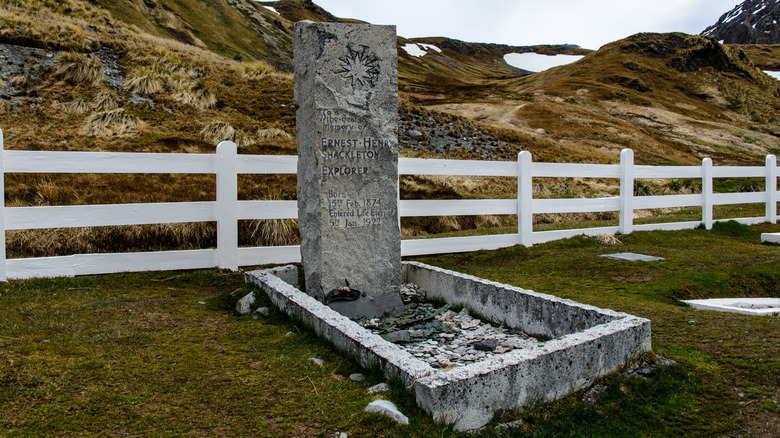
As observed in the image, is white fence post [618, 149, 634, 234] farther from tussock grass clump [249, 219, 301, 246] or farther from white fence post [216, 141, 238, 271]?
white fence post [216, 141, 238, 271]

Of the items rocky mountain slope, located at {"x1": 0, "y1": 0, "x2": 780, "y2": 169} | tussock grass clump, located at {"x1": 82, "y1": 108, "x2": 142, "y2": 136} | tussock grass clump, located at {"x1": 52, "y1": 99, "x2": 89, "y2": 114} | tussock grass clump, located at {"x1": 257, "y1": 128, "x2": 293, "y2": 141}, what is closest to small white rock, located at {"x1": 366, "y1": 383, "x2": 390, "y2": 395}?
rocky mountain slope, located at {"x1": 0, "y1": 0, "x2": 780, "y2": 169}

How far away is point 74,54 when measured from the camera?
54.3 feet

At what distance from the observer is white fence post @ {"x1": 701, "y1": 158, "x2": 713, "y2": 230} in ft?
34.8

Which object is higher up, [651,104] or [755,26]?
[755,26]

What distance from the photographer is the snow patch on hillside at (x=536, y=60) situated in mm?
118044

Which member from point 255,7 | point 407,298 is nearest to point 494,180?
point 407,298

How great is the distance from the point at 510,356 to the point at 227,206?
455cm

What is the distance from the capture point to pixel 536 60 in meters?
125

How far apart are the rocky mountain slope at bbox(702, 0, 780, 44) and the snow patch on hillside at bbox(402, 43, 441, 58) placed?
84.1 meters

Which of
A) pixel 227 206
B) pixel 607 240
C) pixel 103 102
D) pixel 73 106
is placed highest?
pixel 103 102

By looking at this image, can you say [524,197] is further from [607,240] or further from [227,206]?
[227,206]

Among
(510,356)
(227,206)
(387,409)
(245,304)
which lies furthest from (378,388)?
(227,206)

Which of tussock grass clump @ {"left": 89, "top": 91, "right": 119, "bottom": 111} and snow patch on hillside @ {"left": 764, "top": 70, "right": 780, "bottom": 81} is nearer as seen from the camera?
tussock grass clump @ {"left": 89, "top": 91, "right": 119, "bottom": 111}

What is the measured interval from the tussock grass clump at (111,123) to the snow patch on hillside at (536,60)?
115 metres
